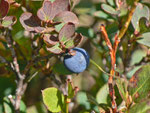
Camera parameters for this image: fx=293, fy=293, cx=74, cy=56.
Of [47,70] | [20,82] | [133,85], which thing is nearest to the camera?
[133,85]

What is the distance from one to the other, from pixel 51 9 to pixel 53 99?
0.27m

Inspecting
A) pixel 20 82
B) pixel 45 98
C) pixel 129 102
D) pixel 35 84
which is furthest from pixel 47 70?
pixel 35 84

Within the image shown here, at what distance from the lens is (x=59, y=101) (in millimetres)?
915

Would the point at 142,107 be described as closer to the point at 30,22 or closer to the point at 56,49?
the point at 56,49

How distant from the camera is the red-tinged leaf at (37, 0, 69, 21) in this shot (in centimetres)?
83

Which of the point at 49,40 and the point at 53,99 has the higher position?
the point at 49,40

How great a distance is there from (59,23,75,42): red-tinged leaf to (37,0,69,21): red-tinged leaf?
0.21 feet

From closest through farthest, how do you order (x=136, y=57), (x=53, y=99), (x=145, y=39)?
(x=53, y=99)
(x=145, y=39)
(x=136, y=57)

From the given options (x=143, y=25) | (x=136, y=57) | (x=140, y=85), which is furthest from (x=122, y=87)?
(x=136, y=57)

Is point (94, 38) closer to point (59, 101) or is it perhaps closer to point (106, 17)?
point (106, 17)

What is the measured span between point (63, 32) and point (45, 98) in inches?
8.0

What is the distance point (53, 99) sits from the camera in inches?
35.2

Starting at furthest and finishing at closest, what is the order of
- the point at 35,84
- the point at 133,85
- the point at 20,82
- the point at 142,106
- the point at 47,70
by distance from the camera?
the point at 35,84 → the point at 47,70 → the point at 20,82 → the point at 133,85 → the point at 142,106

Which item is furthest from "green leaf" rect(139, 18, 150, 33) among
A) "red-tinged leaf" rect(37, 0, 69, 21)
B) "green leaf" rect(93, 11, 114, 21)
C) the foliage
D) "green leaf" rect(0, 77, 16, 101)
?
"green leaf" rect(0, 77, 16, 101)
